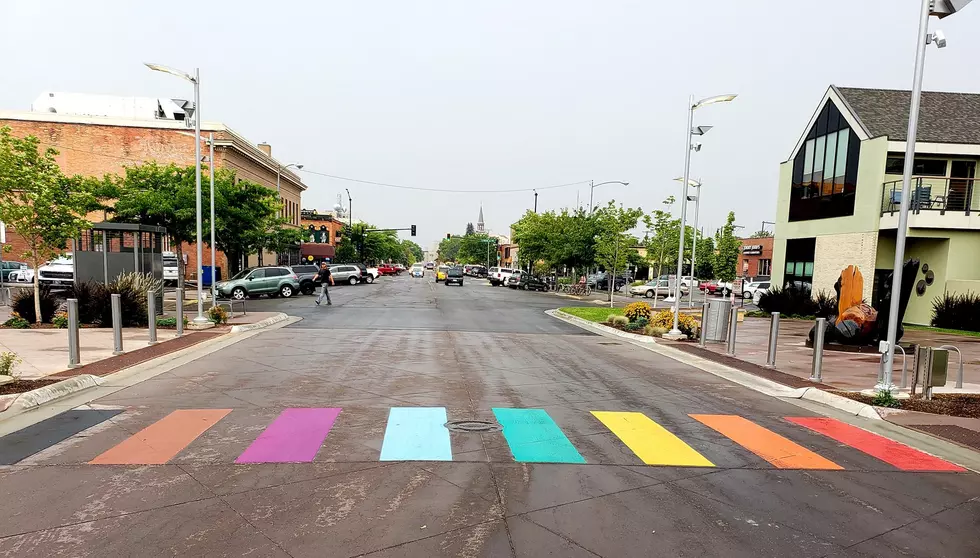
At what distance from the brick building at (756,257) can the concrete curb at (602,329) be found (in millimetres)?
47254

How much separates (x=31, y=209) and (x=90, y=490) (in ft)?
48.5

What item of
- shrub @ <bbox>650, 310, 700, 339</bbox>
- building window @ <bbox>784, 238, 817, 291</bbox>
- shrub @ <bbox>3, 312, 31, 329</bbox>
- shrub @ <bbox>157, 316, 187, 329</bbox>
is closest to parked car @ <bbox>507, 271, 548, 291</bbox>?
building window @ <bbox>784, 238, 817, 291</bbox>

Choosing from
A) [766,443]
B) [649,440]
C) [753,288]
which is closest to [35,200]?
[649,440]

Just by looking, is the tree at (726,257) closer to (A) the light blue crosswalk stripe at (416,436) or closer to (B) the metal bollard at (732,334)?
(B) the metal bollard at (732,334)

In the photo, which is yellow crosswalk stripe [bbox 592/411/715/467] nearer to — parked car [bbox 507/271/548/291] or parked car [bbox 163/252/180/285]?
parked car [bbox 163/252/180/285]

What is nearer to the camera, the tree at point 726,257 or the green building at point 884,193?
the green building at point 884,193

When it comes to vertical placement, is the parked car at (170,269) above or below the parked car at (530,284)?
above

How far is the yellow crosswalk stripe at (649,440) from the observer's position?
576 cm

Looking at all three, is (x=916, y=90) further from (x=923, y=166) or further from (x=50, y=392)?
(x=923, y=166)

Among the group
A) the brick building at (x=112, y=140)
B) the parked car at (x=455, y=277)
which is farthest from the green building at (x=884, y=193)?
the brick building at (x=112, y=140)

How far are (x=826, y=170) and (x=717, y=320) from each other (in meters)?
14.8

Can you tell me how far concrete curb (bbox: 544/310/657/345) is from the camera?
53.2 ft

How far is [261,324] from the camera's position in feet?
56.2

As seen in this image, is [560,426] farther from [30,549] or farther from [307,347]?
[307,347]
